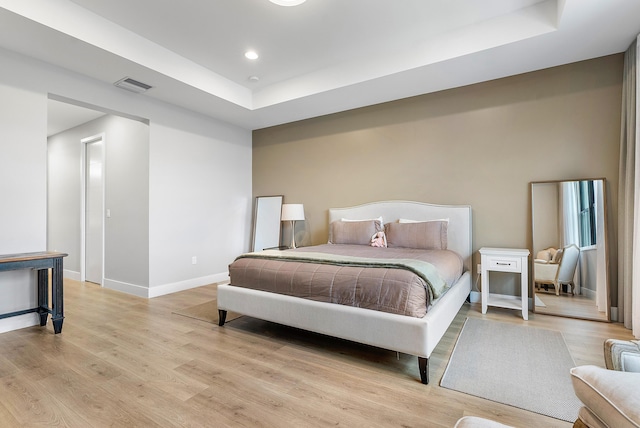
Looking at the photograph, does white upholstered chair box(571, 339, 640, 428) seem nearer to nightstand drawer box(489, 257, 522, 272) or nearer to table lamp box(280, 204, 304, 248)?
nightstand drawer box(489, 257, 522, 272)

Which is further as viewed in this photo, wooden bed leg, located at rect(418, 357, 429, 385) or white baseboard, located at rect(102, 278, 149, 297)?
white baseboard, located at rect(102, 278, 149, 297)

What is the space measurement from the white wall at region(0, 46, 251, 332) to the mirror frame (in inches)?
9.0

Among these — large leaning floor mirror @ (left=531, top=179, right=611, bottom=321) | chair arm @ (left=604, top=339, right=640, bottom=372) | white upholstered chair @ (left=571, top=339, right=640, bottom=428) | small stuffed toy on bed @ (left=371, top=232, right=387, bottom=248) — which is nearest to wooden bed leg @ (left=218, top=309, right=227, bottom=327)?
small stuffed toy on bed @ (left=371, top=232, right=387, bottom=248)

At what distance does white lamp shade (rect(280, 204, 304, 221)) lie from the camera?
15.4 feet

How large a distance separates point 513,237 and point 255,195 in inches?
159

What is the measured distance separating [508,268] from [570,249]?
0.67 meters

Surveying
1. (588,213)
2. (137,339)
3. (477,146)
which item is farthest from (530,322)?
(137,339)

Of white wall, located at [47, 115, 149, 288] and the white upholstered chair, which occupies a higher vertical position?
white wall, located at [47, 115, 149, 288]

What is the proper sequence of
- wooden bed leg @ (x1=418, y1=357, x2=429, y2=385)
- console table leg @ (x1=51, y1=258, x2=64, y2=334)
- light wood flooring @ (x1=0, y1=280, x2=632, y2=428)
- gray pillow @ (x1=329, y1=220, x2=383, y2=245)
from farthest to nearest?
1. gray pillow @ (x1=329, y1=220, x2=383, y2=245)
2. console table leg @ (x1=51, y1=258, x2=64, y2=334)
3. wooden bed leg @ (x1=418, y1=357, x2=429, y2=385)
4. light wood flooring @ (x1=0, y1=280, x2=632, y2=428)

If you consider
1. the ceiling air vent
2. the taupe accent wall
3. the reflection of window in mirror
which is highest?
the ceiling air vent

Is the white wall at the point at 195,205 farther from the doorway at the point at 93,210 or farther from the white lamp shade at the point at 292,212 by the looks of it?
the doorway at the point at 93,210

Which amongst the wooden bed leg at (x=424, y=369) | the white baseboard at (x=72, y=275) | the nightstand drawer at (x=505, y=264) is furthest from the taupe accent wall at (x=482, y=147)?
the white baseboard at (x=72, y=275)

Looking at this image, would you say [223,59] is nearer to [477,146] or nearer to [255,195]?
[255,195]

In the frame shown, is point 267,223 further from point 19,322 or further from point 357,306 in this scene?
point 357,306
